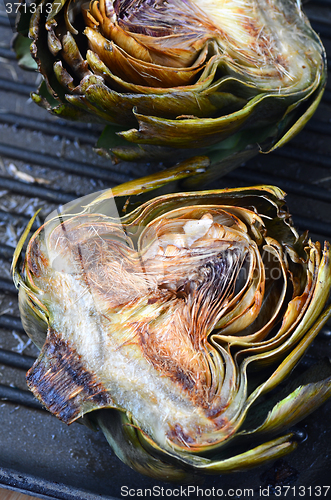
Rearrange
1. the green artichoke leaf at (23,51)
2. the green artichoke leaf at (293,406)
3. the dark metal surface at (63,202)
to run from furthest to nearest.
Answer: the green artichoke leaf at (23,51)
the dark metal surface at (63,202)
the green artichoke leaf at (293,406)

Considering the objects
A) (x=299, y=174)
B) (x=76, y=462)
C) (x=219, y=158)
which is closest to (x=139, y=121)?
(x=219, y=158)

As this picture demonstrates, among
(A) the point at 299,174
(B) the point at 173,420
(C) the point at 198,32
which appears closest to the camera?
(B) the point at 173,420

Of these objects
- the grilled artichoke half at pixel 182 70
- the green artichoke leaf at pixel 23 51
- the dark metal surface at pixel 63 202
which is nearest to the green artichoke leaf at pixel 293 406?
the dark metal surface at pixel 63 202

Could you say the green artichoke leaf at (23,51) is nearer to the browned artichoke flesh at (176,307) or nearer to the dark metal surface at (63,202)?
the dark metal surface at (63,202)

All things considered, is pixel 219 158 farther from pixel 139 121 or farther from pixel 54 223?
pixel 54 223

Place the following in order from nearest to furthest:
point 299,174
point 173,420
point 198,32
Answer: point 173,420, point 198,32, point 299,174

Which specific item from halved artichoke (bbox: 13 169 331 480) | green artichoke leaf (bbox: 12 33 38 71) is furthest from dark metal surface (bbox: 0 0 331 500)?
halved artichoke (bbox: 13 169 331 480)

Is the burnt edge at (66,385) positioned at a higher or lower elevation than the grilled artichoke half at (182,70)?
lower

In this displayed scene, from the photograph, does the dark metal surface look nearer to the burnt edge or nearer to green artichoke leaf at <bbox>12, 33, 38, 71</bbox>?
green artichoke leaf at <bbox>12, 33, 38, 71</bbox>
